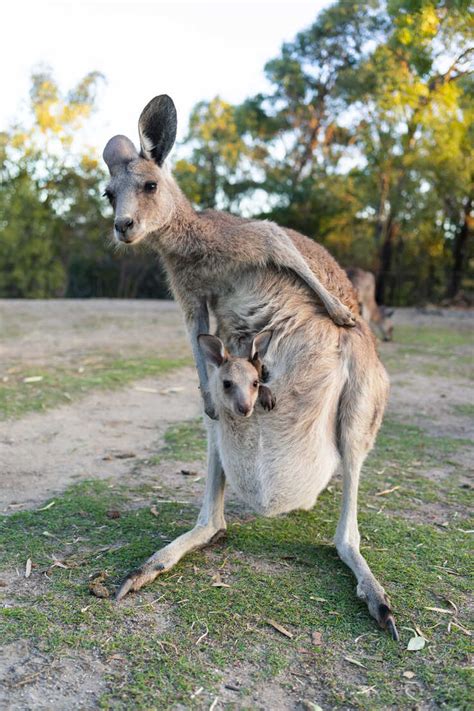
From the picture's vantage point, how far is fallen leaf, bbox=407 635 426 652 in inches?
78.5

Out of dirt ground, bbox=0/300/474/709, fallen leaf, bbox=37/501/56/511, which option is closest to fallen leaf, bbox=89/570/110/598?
dirt ground, bbox=0/300/474/709

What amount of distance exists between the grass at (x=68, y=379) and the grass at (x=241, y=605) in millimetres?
1717

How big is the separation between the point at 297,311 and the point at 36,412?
2.49 meters

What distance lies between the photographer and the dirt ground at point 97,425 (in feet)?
5.82

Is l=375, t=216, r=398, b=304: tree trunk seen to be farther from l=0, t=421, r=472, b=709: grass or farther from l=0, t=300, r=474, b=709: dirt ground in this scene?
l=0, t=421, r=472, b=709: grass

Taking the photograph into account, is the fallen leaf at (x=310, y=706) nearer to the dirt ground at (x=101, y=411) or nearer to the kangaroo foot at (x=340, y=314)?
the kangaroo foot at (x=340, y=314)

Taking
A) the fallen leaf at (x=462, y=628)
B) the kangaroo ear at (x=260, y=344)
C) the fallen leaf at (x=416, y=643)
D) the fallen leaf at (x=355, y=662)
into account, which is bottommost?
the fallen leaf at (x=355, y=662)

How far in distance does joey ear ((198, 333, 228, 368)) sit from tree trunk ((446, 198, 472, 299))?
46.7 feet

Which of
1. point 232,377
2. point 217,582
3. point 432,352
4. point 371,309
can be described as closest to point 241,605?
point 217,582

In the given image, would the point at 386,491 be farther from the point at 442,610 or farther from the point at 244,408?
the point at 244,408

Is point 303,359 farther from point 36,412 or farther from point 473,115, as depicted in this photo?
point 473,115

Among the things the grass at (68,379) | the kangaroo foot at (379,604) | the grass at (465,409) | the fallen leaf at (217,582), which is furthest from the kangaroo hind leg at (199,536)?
the grass at (465,409)

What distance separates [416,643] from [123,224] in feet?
5.22

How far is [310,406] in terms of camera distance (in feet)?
8.21
